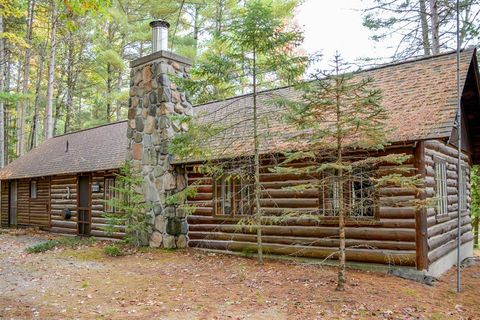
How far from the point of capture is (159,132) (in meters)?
11.1

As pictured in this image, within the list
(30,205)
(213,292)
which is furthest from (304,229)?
(30,205)

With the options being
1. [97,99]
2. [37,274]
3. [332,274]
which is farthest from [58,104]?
[332,274]

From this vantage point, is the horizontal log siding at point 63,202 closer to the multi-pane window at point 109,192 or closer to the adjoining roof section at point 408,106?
the multi-pane window at point 109,192

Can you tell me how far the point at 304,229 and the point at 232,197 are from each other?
221 cm

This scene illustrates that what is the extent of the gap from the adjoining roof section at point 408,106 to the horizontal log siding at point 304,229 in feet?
1.85

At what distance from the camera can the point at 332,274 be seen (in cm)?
760

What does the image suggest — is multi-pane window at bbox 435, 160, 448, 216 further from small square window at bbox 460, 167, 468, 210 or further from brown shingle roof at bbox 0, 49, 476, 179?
small square window at bbox 460, 167, 468, 210

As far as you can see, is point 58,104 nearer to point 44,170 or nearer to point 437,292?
point 44,170

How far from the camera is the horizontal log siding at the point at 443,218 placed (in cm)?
808

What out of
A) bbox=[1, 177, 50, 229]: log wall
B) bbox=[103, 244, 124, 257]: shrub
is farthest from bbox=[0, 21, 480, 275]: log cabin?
bbox=[1, 177, 50, 229]: log wall

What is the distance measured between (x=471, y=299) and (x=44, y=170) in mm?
15769

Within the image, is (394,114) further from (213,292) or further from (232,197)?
(213,292)

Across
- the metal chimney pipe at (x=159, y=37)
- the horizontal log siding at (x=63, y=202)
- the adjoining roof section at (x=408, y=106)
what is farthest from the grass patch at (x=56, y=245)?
the metal chimney pipe at (x=159, y=37)

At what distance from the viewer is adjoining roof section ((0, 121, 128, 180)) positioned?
1456cm
